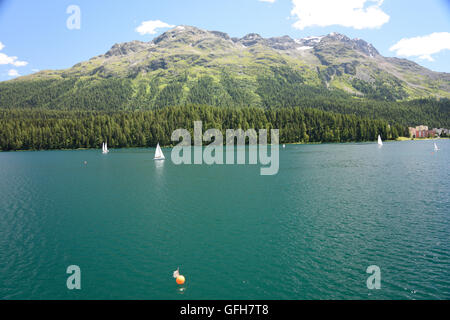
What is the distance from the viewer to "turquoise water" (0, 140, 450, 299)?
96.4 feet

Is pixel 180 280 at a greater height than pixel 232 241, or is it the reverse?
pixel 232 241

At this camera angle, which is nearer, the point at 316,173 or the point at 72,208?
the point at 72,208

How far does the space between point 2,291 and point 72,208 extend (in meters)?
35.4

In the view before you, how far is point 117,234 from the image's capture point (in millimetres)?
45469

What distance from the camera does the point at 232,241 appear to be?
41344mm

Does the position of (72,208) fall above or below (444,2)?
below

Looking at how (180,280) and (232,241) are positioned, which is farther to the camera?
(232,241)

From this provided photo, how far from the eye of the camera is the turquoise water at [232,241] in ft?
96.4

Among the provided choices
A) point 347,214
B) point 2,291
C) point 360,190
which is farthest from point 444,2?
point 2,291

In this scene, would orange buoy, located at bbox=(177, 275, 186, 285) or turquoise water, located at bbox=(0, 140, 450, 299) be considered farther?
orange buoy, located at bbox=(177, 275, 186, 285)

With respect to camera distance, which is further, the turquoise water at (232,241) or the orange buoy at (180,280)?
the orange buoy at (180,280)
